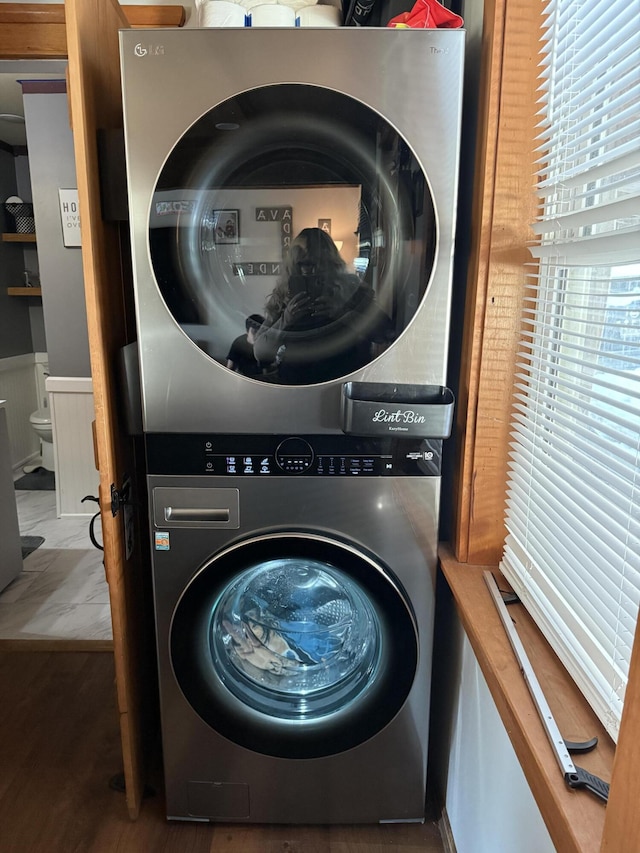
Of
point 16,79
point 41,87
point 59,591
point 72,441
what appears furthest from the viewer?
point 72,441

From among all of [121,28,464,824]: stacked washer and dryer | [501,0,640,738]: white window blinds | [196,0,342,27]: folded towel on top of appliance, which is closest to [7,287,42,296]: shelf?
[196,0,342,27]: folded towel on top of appliance

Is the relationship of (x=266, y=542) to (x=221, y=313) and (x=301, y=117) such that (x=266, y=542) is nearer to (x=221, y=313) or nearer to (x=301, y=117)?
(x=221, y=313)

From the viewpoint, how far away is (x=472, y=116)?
4.17ft

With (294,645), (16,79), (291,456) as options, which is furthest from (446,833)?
(16,79)

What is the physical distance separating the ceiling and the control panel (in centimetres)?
115

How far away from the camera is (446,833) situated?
1439 mm

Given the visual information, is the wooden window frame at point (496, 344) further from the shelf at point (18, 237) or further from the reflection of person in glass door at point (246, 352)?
the shelf at point (18, 237)

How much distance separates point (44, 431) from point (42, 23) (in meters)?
2.90

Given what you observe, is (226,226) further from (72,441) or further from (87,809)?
(72,441)

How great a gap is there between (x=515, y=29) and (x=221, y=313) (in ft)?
2.46

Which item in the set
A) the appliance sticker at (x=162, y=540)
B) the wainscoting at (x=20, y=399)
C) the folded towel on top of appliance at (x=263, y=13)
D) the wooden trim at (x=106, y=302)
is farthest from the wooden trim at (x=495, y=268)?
the wainscoting at (x=20, y=399)

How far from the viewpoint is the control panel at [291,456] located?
1.25 m

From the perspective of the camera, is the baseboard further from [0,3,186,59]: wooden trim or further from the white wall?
[0,3,186,59]: wooden trim

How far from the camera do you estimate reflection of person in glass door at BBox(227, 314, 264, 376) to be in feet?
3.93
